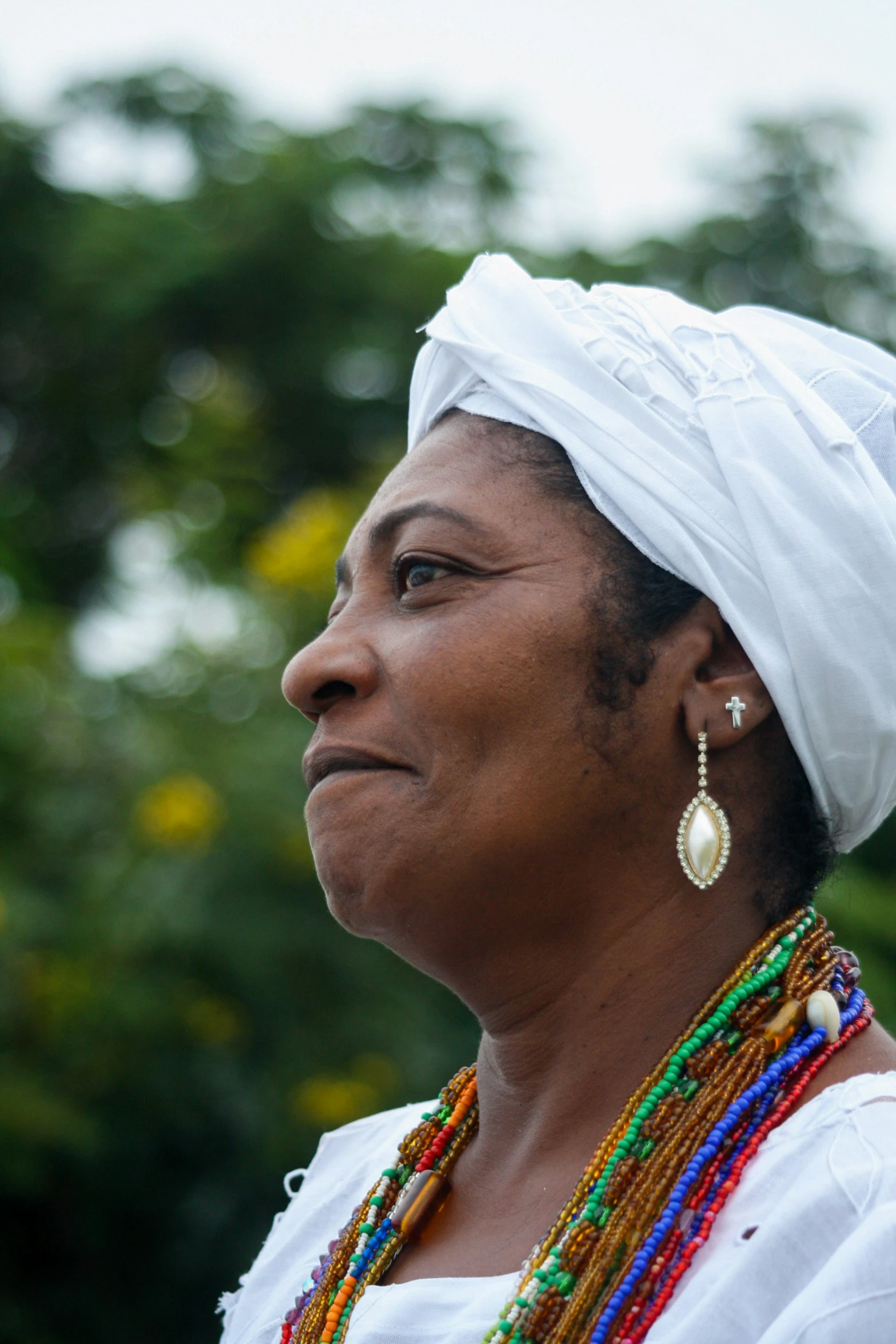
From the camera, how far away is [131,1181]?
A: 4.86 meters

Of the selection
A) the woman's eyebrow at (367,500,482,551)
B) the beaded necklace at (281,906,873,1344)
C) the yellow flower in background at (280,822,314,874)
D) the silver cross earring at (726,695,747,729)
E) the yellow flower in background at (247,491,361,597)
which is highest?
the woman's eyebrow at (367,500,482,551)

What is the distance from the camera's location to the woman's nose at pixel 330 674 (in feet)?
6.89

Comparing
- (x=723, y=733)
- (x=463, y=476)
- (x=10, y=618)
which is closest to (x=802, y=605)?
(x=723, y=733)

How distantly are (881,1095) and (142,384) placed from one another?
7.10 metres

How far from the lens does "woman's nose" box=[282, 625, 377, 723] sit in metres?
2.10

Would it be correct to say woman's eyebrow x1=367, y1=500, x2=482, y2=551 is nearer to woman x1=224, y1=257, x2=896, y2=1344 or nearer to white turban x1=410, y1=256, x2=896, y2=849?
woman x1=224, y1=257, x2=896, y2=1344

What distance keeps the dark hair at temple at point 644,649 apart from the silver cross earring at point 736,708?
3.3 inches

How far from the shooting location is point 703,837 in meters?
1.99

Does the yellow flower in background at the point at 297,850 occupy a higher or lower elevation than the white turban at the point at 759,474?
lower

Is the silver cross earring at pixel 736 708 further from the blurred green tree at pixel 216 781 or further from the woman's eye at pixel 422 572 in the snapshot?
the blurred green tree at pixel 216 781

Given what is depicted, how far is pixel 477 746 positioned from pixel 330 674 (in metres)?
0.27

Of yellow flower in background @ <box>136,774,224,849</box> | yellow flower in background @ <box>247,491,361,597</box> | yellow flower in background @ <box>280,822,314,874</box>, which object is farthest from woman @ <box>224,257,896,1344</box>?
yellow flower in background @ <box>247,491,361,597</box>

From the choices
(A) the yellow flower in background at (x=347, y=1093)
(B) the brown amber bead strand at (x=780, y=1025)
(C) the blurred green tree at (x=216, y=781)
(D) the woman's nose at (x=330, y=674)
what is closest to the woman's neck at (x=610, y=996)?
(B) the brown amber bead strand at (x=780, y=1025)

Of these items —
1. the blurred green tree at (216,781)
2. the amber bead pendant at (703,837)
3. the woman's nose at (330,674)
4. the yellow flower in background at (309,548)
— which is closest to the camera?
the amber bead pendant at (703,837)
